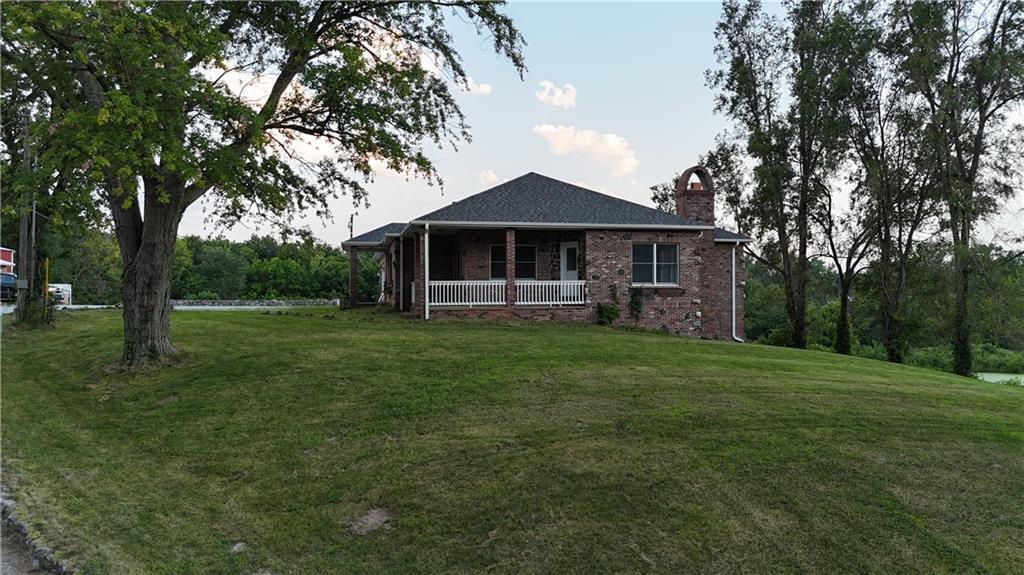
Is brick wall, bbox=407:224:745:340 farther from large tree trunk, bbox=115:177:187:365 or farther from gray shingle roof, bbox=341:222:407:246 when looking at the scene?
large tree trunk, bbox=115:177:187:365

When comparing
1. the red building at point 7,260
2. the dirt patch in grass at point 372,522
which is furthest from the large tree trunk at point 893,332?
the red building at point 7,260

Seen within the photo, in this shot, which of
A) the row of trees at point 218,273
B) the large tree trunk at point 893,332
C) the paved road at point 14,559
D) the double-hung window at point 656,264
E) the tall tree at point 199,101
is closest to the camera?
the paved road at point 14,559

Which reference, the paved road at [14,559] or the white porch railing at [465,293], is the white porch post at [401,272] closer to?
the white porch railing at [465,293]

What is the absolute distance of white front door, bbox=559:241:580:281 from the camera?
19.5 meters

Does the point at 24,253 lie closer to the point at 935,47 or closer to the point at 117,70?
the point at 117,70

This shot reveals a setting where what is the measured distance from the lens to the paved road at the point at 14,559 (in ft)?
15.3

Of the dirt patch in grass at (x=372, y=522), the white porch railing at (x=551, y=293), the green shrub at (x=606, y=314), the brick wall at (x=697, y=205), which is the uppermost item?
the brick wall at (x=697, y=205)

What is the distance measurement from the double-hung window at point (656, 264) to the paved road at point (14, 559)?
16473mm

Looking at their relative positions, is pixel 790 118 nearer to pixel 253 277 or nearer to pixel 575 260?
pixel 575 260

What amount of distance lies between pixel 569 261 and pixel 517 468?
1407cm

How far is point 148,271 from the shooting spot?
37.0 ft

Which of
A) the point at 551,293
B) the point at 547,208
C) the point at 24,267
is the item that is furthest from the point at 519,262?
→ the point at 24,267

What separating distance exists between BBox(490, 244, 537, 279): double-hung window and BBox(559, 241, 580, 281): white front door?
903mm

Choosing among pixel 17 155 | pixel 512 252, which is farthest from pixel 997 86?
pixel 17 155
